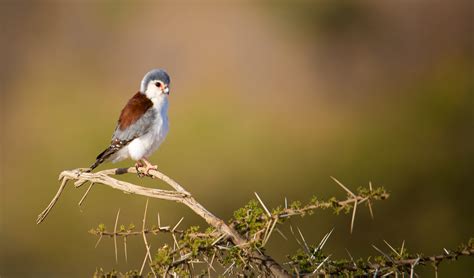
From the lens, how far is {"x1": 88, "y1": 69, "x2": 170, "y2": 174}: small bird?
4.12m

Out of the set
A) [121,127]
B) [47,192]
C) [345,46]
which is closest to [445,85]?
[345,46]

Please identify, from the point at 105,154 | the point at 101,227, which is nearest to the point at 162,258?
the point at 101,227

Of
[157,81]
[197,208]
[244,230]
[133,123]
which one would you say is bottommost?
[244,230]

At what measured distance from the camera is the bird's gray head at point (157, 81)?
4.13 m

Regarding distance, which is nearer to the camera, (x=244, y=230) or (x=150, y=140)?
(x=244, y=230)

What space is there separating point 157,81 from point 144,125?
254 mm

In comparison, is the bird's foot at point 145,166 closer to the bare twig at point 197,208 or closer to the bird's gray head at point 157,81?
the bird's gray head at point 157,81

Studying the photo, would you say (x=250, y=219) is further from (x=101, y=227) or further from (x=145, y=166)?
(x=145, y=166)

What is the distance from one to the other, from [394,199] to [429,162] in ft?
3.40

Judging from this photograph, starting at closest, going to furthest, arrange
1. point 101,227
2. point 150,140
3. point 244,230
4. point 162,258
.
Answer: point 162,258 → point 101,227 → point 244,230 → point 150,140

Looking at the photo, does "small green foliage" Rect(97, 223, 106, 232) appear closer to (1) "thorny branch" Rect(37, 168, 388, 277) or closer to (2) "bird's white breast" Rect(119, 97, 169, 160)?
(1) "thorny branch" Rect(37, 168, 388, 277)

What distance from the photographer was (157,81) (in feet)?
13.7

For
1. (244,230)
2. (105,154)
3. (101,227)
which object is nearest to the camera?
(101,227)

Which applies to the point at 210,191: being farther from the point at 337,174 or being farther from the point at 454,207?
the point at 454,207
